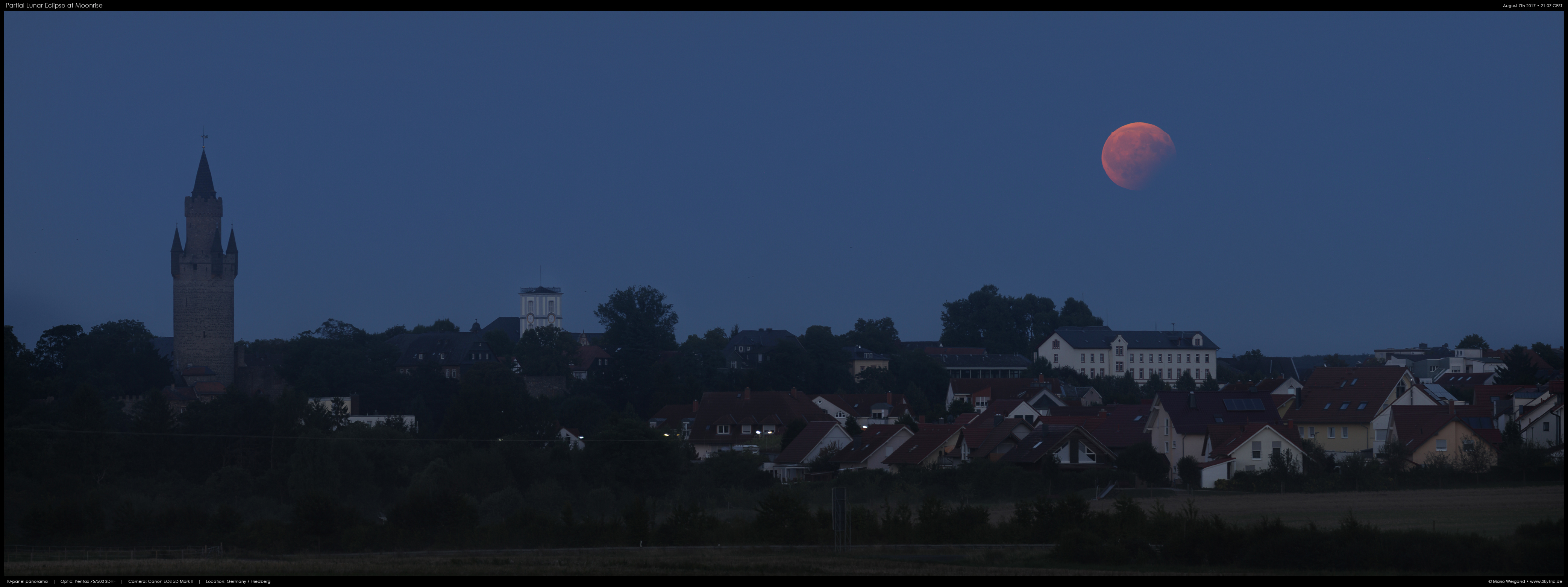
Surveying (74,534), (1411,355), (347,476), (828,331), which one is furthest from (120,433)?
(1411,355)

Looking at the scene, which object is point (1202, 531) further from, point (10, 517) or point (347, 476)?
point (347, 476)

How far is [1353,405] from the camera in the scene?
165 ft

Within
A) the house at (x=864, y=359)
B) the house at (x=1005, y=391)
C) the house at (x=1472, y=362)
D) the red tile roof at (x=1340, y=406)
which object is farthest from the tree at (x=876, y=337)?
the red tile roof at (x=1340, y=406)

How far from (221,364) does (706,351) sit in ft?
114

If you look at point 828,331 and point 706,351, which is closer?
point 706,351

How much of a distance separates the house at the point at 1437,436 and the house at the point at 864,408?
106 ft

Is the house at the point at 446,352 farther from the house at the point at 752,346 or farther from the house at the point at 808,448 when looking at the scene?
the house at the point at 808,448

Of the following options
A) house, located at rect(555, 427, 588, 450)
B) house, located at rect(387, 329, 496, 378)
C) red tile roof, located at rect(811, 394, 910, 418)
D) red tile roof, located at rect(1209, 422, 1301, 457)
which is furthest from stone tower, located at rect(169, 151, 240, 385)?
red tile roof, located at rect(1209, 422, 1301, 457)

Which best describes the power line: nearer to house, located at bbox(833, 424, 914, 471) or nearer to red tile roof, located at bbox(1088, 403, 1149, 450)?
house, located at bbox(833, 424, 914, 471)

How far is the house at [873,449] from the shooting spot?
2007 inches

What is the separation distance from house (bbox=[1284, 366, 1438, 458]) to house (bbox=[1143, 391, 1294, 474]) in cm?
136

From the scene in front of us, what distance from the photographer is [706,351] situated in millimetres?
94875

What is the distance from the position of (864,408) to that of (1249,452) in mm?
35825

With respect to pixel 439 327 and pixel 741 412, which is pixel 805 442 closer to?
pixel 741 412
